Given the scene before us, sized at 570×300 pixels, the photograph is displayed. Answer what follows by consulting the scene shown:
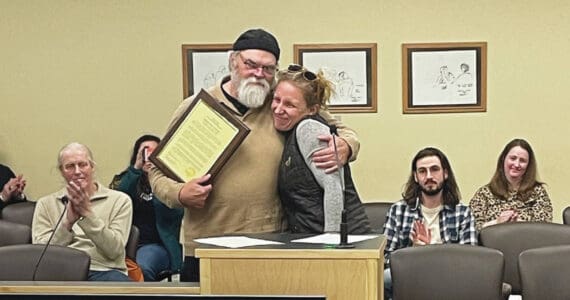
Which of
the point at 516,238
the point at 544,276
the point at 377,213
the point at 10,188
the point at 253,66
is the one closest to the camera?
the point at 253,66

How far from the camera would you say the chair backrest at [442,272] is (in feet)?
11.4

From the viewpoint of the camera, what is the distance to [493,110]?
5.57 metres

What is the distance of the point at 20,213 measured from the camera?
4957 millimetres

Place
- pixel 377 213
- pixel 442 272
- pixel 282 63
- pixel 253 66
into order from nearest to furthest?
pixel 253 66 → pixel 442 272 → pixel 377 213 → pixel 282 63

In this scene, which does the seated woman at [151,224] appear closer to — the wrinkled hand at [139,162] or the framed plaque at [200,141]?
the wrinkled hand at [139,162]

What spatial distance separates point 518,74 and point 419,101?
655 mm

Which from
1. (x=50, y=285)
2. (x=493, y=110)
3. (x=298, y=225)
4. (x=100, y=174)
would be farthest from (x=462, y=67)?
(x=50, y=285)

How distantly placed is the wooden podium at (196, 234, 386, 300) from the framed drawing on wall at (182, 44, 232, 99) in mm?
3880

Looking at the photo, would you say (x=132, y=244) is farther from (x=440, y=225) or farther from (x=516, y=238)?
(x=516, y=238)

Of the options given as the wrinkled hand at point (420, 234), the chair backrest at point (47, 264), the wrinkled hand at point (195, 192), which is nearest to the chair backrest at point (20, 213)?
the chair backrest at point (47, 264)

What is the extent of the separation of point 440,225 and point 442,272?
0.93 m

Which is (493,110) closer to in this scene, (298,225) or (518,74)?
(518,74)

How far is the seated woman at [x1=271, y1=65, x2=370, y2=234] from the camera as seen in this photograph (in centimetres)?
259

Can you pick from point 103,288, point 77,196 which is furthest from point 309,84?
point 103,288
